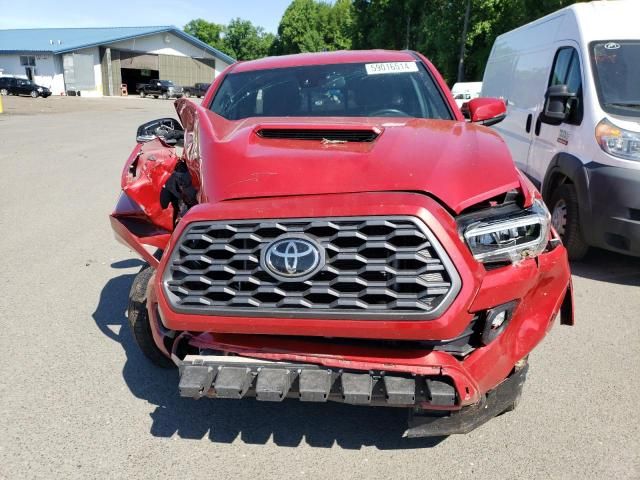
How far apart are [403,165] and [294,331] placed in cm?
83

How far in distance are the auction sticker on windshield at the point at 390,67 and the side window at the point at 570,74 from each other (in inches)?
93.7

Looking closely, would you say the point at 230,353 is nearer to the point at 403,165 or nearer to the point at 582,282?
the point at 403,165

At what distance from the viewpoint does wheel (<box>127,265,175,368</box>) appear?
10.8ft

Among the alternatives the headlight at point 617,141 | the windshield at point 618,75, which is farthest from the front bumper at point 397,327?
the windshield at point 618,75

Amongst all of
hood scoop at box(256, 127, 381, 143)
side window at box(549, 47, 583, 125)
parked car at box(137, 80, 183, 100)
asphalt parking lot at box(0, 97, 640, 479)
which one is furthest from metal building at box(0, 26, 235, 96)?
hood scoop at box(256, 127, 381, 143)

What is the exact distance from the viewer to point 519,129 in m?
7.59

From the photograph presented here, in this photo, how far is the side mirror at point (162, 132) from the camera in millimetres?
4332

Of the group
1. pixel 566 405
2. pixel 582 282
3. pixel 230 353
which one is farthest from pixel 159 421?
pixel 582 282

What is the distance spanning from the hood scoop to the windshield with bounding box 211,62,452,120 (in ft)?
3.01

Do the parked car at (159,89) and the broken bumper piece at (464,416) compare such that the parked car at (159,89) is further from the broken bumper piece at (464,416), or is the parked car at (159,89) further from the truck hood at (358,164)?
the broken bumper piece at (464,416)

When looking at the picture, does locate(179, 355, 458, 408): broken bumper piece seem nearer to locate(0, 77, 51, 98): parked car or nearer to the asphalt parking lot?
the asphalt parking lot

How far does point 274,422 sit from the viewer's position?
298 cm

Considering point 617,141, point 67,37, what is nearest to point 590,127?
point 617,141

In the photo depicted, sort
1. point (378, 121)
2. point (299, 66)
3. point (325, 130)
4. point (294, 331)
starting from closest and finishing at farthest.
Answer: point (294, 331)
point (325, 130)
point (378, 121)
point (299, 66)
